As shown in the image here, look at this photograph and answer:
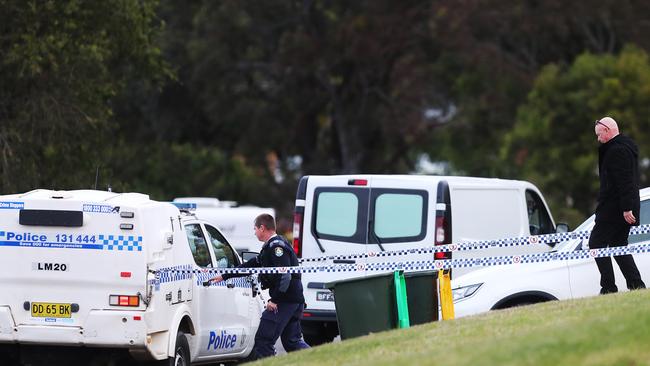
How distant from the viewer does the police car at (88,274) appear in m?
10.8

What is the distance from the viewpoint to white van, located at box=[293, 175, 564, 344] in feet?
48.0

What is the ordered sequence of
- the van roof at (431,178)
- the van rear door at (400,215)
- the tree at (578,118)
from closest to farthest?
1. the van rear door at (400,215)
2. the van roof at (431,178)
3. the tree at (578,118)

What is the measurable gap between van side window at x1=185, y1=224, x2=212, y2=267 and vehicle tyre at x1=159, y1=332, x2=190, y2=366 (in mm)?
935

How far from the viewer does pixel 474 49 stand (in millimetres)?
41438

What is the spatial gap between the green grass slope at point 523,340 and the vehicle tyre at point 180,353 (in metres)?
0.87

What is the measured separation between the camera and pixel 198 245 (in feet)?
40.8

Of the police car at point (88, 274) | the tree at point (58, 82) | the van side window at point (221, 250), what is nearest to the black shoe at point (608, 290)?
the van side window at point (221, 250)

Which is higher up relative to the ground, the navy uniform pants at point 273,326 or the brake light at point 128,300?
the brake light at point 128,300

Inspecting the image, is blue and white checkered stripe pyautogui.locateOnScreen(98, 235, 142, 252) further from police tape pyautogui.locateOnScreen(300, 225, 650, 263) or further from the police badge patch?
police tape pyautogui.locateOnScreen(300, 225, 650, 263)

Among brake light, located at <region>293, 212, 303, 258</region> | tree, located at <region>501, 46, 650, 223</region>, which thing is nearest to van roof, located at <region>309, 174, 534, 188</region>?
brake light, located at <region>293, 212, 303, 258</region>

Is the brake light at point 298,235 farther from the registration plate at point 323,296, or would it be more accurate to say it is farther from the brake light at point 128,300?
the brake light at point 128,300

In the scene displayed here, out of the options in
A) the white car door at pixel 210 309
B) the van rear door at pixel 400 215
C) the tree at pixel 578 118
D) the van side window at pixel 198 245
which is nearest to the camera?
the white car door at pixel 210 309

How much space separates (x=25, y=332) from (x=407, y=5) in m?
33.1

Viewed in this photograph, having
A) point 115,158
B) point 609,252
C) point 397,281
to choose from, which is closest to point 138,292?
point 397,281
